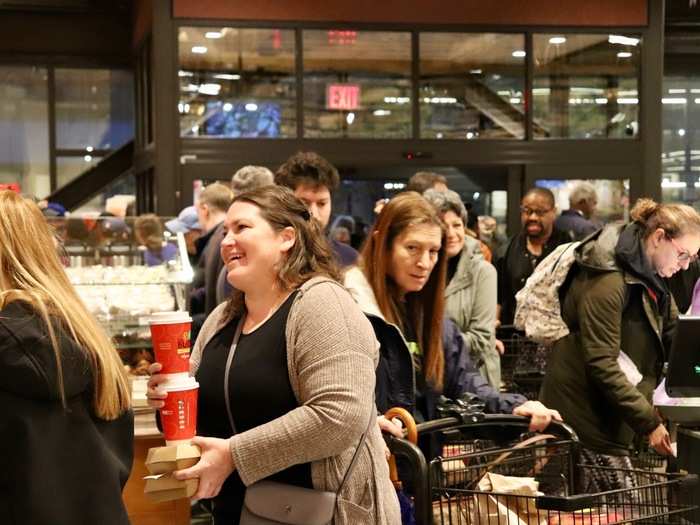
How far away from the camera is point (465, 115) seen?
1123 cm

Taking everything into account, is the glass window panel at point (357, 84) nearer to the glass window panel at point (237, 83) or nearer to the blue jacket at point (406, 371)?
the glass window panel at point (237, 83)

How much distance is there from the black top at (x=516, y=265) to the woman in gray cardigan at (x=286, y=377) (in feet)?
15.4

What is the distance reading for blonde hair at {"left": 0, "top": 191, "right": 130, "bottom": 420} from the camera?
7.44 ft

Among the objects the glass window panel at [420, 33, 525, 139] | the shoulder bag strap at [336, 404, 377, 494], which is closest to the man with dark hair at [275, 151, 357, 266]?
the shoulder bag strap at [336, 404, 377, 494]

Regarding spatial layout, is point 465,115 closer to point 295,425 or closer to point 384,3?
point 384,3

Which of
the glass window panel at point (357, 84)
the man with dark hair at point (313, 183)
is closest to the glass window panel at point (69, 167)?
the glass window panel at point (357, 84)

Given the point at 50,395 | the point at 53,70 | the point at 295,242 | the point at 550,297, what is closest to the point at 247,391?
the point at 295,242

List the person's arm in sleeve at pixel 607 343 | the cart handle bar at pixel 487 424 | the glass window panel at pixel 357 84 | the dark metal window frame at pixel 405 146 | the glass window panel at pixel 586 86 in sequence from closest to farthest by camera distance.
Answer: the cart handle bar at pixel 487 424 < the person's arm in sleeve at pixel 607 343 < the dark metal window frame at pixel 405 146 < the glass window panel at pixel 357 84 < the glass window panel at pixel 586 86

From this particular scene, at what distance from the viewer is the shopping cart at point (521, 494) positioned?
2.89 m

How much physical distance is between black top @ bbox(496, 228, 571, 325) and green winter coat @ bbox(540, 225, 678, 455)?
2.60 meters

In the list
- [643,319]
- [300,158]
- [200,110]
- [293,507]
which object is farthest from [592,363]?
[200,110]

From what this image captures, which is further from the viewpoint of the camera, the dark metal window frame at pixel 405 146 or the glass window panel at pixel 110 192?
the glass window panel at pixel 110 192

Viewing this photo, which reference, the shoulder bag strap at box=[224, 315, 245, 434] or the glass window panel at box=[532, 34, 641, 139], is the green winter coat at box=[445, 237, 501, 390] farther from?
the glass window panel at box=[532, 34, 641, 139]

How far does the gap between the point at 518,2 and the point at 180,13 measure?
3.42 meters
